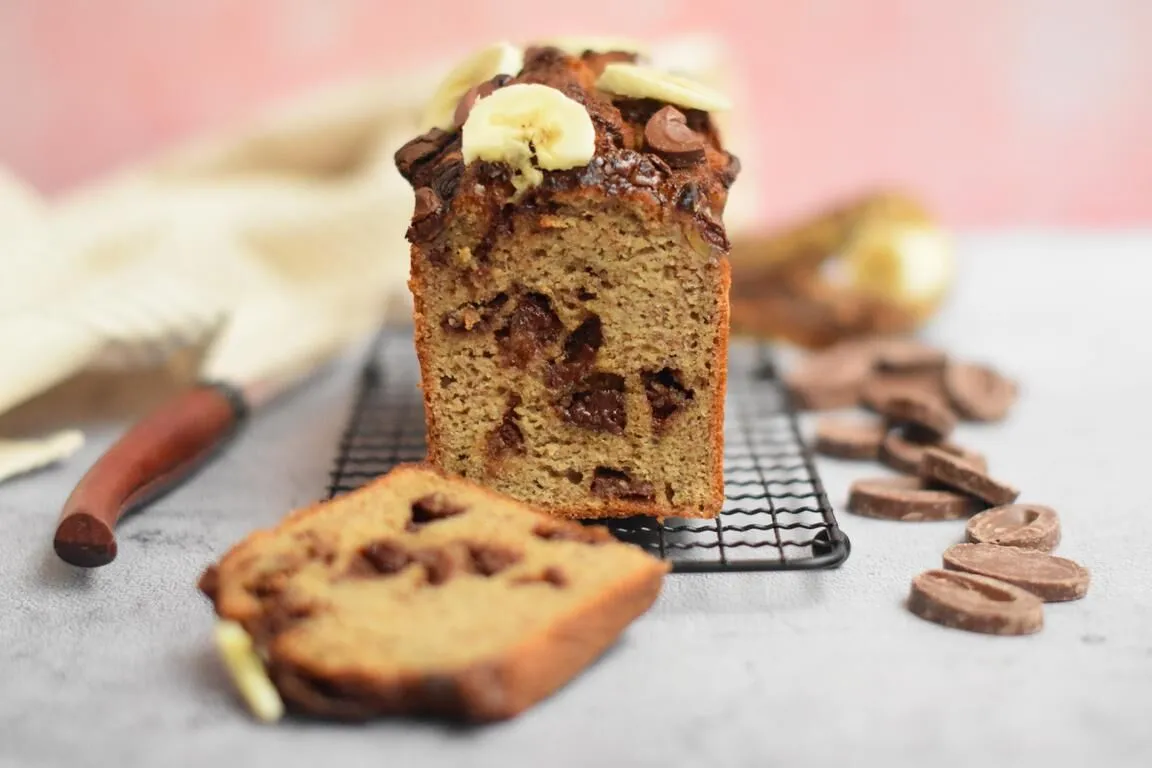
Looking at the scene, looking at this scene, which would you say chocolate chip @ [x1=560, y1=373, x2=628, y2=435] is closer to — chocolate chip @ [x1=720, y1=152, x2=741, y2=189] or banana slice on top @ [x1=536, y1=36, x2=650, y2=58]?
chocolate chip @ [x1=720, y1=152, x2=741, y2=189]

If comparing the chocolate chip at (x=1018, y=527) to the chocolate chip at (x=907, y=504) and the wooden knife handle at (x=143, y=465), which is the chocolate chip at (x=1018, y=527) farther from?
the wooden knife handle at (x=143, y=465)

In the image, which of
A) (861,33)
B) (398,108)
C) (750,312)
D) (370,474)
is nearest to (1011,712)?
(370,474)

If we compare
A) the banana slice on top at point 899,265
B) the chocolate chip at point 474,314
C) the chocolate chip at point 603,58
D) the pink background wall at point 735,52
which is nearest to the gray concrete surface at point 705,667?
the chocolate chip at point 474,314

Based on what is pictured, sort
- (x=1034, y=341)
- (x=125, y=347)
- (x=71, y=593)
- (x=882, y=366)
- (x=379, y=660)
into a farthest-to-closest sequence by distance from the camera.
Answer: (x=1034, y=341) < (x=882, y=366) < (x=125, y=347) < (x=71, y=593) < (x=379, y=660)

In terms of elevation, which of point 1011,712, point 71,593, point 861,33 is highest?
point 861,33

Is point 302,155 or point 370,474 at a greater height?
point 302,155

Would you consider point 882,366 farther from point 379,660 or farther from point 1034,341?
point 379,660

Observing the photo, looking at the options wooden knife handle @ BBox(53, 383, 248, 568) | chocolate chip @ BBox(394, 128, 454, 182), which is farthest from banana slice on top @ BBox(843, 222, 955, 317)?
wooden knife handle @ BBox(53, 383, 248, 568)
